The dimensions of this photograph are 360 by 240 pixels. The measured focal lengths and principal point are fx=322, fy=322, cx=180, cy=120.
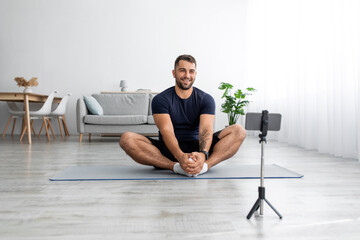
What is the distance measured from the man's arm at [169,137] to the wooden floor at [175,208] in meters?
0.15

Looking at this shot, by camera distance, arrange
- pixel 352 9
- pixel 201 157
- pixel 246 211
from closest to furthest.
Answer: pixel 246 211, pixel 201 157, pixel 352 9

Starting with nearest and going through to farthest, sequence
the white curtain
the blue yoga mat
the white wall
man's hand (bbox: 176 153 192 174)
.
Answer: man's hand (bbox: 176 153 192 174)
the blue yoga mat
the white curtain
the white wall

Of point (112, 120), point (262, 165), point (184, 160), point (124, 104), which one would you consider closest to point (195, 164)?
point (184, 160)

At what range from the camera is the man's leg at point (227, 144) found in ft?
6.84

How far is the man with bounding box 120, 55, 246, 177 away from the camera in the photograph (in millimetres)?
2018

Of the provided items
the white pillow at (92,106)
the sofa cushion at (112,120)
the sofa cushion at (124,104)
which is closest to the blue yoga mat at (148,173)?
the sofa cushion at (112,120)

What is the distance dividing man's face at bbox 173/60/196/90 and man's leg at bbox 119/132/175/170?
44 cm

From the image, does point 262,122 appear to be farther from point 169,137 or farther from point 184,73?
point 184,73

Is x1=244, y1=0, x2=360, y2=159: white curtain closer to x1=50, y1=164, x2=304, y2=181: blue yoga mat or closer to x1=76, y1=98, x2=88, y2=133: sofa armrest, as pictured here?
x1=50, y1=164, x2=304, y2=181: blue yoga mat

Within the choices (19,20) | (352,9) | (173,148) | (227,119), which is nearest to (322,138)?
(352,9)

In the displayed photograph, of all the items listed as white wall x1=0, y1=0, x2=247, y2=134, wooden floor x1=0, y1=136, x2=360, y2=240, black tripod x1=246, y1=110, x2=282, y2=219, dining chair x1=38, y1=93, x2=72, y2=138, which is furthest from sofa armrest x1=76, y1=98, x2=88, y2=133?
black tripod x1=246, y1=110, x2=282, y2=219

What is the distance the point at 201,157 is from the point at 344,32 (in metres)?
2.02

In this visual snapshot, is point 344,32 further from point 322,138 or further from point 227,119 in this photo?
point 227,119

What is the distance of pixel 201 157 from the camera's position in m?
1.87
